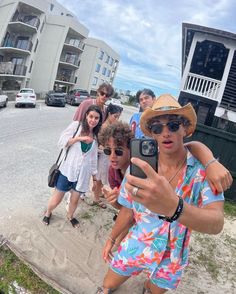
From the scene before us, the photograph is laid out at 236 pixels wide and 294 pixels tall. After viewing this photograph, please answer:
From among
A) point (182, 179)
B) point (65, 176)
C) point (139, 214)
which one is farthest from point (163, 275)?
point (65, 176)

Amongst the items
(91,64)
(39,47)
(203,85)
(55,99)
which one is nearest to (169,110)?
(203,85)

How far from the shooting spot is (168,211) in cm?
114

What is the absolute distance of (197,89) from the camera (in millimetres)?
11305

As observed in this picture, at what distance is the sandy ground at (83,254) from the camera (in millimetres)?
3108

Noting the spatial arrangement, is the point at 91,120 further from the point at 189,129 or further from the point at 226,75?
the point at 226,75

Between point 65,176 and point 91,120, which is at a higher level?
point 91,120

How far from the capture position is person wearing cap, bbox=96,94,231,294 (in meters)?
1.29

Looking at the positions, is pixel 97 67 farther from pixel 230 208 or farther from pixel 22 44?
pixel 230 208

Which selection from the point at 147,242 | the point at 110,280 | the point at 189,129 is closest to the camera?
the point at 189,129

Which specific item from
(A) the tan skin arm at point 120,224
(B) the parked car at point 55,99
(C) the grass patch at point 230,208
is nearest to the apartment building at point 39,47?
(B) the parked car at point 55,99

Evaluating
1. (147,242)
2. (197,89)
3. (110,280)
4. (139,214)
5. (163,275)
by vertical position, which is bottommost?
(110,280)

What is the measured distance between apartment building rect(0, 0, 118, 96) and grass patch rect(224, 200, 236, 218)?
26.2m

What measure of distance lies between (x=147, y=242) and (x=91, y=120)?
74.6 inches

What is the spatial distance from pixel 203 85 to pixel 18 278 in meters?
10.2
